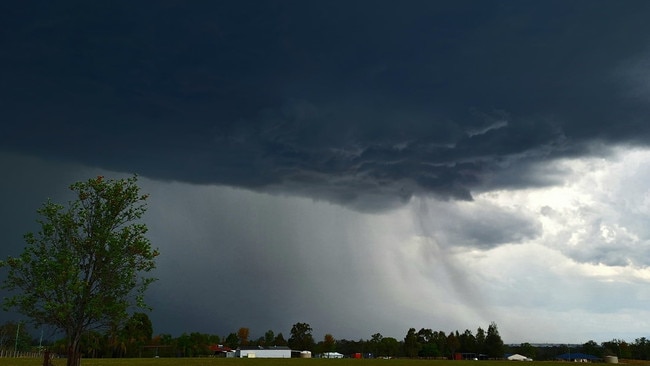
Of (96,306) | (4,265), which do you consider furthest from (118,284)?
(4,265)

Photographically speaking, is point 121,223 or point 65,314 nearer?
point 65,314

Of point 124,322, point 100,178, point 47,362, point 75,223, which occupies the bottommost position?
point 47,362

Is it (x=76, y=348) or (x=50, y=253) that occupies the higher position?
(x=50, y=253)

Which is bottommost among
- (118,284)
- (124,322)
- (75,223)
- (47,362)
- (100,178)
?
(47,362)

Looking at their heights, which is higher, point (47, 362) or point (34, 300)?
point (34, 300)

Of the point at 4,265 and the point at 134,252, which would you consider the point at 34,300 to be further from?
the point at 134,252

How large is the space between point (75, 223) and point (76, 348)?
8.56 m

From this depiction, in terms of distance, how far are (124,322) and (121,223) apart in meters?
7.22

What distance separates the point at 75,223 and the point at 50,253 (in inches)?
101

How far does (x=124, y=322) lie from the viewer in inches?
1572

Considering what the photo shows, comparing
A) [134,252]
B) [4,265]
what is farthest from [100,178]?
[4,265]

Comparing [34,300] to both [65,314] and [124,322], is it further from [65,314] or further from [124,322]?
[124,322]

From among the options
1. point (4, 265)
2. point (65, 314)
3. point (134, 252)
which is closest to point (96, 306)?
point (65, 314)

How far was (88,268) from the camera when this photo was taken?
38188 millimetres
